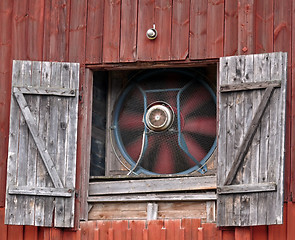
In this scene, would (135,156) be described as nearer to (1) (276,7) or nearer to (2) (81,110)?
(2) (81,110)

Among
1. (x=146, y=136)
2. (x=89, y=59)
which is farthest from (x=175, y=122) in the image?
(x=89, y=59)

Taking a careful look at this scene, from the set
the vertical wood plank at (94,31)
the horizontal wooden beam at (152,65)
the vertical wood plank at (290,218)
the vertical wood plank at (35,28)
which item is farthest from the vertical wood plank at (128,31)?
the vertical wood plank at (290,218)

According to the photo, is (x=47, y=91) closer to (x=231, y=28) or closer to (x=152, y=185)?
(x=152, y=185)

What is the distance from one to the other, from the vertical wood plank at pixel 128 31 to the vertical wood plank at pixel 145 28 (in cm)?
5

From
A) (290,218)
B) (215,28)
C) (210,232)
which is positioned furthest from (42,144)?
(290,218)

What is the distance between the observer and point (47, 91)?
14070mm

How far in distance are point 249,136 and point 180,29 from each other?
1.53 metres

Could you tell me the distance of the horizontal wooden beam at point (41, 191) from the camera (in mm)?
13812

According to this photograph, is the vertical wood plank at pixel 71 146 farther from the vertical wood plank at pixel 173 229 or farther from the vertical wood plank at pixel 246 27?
the vertical wood plank at pixel 246 27

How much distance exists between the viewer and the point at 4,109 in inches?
566

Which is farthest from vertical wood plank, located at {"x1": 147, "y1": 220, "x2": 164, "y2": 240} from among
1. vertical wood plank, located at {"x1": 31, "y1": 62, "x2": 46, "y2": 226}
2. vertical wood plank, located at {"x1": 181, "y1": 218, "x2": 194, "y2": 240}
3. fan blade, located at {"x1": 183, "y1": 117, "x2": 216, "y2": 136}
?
fan blade, located at {"x1": 183, "y1": 117, "x2": 216, "y2": 136}

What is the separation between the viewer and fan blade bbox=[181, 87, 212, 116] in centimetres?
1477

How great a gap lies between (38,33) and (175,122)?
6.14 feet

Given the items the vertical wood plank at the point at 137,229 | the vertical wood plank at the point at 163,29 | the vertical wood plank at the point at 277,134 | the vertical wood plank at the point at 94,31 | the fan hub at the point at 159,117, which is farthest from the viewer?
the fan hub at the point at 159,117
